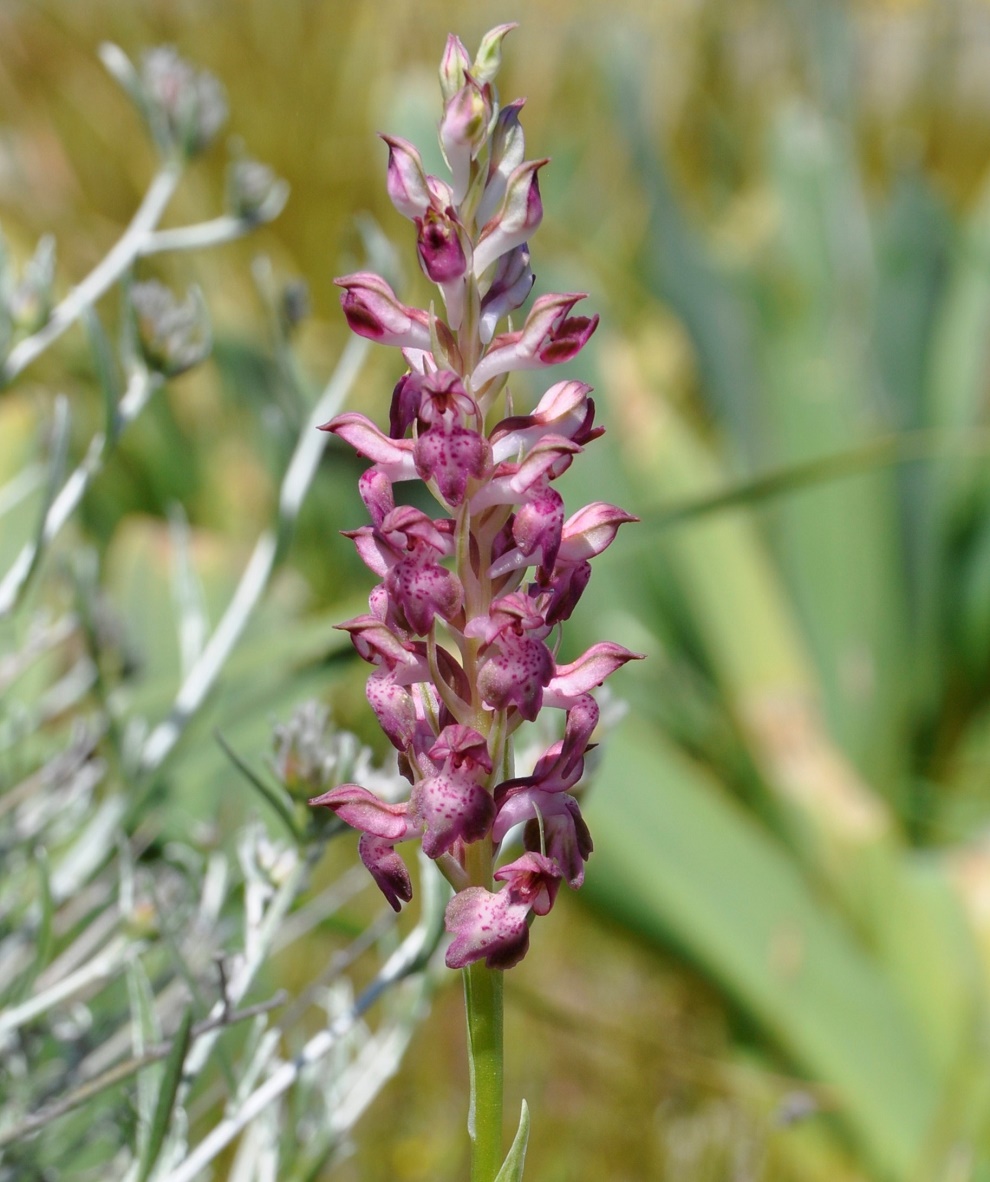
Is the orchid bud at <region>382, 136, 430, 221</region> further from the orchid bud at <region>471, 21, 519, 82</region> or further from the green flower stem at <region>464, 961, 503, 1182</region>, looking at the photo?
the green flower stem at <region>464, 961, 503, 1182</region>

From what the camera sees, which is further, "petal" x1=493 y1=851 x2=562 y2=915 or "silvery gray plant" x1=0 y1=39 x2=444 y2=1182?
"silvery gray plant" x1=0 y1=39 x2=444 y2=1182

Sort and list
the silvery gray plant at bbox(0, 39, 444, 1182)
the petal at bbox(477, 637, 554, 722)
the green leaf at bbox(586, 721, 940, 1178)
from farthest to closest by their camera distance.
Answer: the green leaf at bbox(586, 721, 940, 1178) < the silvery gray plant at bbox(0, 39, 444, 1182) < the petal at bbox(477, 637, 554, 722)

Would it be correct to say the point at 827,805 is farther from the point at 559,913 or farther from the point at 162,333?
the point at 162,333

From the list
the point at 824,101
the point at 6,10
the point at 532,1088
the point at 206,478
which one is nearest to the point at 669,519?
the point at 532,1088

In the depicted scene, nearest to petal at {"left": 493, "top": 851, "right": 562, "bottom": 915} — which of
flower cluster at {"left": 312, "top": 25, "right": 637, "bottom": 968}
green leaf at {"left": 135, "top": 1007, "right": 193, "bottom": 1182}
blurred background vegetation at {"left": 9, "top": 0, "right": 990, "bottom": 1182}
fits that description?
flower cluster at {"left": 312, "top": 25, "right": 637, "bottom": 968}

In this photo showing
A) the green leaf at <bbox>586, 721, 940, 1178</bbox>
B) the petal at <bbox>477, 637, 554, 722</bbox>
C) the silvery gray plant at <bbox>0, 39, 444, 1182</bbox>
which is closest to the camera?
the petal at <bbox>477, 637, 554, 722</bbox>

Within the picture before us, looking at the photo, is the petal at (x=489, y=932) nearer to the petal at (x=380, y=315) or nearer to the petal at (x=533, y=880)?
the petal at (x=533, y=880)

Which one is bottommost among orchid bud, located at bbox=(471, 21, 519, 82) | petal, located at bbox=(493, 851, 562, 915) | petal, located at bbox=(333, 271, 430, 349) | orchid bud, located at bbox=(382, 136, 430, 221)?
petal, located at bbox=(493, 851, 562, 915)

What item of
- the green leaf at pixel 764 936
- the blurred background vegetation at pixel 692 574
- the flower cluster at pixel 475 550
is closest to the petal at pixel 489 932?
the flower cluster at pixel 475 550

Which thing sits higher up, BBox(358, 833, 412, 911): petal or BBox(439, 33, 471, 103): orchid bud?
BBox(439, 33, 471, 103): orchid bud
